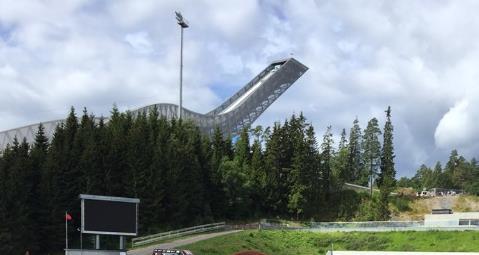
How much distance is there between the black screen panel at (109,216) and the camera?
41469 mm

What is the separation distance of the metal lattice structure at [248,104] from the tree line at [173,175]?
12.9 feet

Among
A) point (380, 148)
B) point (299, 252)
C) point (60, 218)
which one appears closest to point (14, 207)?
point (60, 218)

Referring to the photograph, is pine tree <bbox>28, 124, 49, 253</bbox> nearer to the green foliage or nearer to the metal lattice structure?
the metal lattice structure

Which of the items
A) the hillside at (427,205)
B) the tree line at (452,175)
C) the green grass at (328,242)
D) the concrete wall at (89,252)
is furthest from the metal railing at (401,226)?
the tree line at (452,175)

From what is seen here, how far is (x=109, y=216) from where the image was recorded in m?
42.1

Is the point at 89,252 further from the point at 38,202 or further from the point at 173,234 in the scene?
the point at 38,202

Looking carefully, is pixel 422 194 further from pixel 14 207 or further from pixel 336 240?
pixel 14 207

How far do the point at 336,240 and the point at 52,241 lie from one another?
87.0ft

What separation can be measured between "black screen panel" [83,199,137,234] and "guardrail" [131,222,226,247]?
12867mm

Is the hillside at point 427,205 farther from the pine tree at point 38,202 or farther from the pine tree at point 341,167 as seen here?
the pine tree at point 38,202

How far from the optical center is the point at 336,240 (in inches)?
2467

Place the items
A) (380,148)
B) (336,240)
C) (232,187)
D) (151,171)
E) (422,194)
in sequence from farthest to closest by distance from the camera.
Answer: (380,148) < (422,194) < (232,187) < (151,171) < (336,240)

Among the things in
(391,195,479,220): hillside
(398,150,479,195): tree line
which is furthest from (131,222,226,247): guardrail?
(398,150,479,195): tree line

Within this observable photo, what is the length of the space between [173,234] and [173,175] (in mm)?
9815
